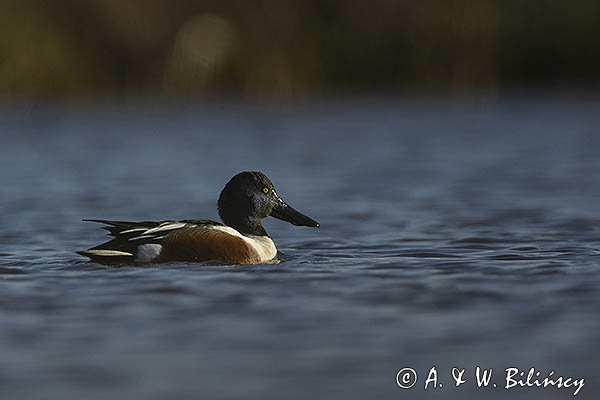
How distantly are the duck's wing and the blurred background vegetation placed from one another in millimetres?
15352

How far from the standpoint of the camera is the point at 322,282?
24.8 ft

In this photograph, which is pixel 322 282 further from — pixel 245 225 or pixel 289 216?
pixel 289 216

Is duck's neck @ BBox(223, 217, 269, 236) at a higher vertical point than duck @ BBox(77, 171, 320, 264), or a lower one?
higher

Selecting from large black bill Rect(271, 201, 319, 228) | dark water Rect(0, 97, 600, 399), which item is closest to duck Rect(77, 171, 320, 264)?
dark water Rect(0, 97, 600, 399)

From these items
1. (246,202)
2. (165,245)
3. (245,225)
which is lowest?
(165,245)

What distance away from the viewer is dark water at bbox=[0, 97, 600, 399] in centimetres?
541

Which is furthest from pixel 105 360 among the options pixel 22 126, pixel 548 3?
pixel 548 3

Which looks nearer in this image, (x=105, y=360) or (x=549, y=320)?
(x=105, y=360)

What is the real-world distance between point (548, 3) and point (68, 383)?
21.4 metres

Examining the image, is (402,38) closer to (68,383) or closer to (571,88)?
(571,88)

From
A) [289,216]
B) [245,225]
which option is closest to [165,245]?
[245,225]

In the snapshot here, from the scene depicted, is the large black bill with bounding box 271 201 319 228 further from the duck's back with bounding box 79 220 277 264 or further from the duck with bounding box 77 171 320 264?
the duck's back with bounding box 79 220 277 264

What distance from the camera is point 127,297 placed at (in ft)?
23.3

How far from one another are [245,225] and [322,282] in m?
1.30
